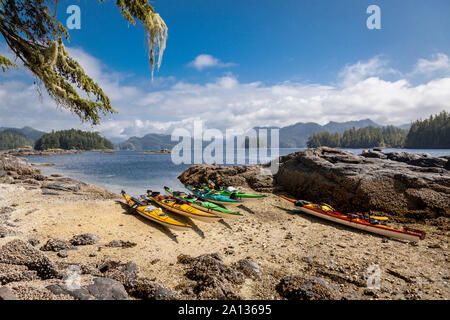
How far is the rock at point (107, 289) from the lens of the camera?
4102 millimetres

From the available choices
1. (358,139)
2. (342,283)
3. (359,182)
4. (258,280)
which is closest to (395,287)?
(342,283)

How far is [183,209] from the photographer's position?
1084 centimetres

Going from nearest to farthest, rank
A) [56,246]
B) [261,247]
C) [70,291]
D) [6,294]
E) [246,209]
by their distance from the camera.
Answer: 1. [6,294]
2. [70,291]
3. [56,246]
4. [261,247]
5. [246,209]

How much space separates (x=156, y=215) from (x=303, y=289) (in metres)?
7.41

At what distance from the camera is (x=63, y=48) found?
22.5 ft

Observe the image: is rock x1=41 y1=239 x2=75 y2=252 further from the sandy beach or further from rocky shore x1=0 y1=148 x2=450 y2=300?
the sandy beach

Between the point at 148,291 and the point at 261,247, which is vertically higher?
the point at 148,291

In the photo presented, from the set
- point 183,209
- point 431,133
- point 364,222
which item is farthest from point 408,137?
point 183,209

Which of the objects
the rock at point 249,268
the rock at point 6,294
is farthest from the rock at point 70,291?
the rock at point 249,268

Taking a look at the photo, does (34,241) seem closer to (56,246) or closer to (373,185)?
(56,246)
